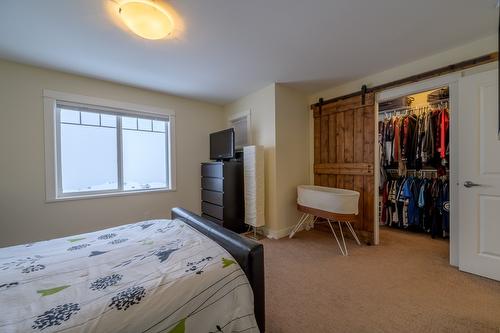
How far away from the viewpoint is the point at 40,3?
149 cm

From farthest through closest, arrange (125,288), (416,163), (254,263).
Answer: (416,163), (254,263), (125,288)

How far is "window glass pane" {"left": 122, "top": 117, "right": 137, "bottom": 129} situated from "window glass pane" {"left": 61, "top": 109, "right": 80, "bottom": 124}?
0.54 meters

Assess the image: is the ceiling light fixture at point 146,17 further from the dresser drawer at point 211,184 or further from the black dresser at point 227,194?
the dresser drawer at point 211,184

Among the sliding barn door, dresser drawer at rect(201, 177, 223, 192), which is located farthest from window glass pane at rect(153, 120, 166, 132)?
the sliding barn door

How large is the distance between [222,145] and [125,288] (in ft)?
8.80

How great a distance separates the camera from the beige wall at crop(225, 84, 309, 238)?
10.0 ft

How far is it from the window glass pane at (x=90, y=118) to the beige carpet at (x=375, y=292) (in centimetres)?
298

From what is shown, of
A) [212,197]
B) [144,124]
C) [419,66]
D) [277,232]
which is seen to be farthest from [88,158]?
[419,66]

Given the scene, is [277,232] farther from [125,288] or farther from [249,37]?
[249,37]

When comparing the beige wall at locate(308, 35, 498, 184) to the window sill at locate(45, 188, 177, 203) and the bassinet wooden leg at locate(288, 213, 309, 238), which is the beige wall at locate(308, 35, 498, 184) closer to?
the bassinet wooden leg at locate(288, 213, 309, 238)

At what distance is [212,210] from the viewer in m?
3.39

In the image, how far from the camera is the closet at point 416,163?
110 inches

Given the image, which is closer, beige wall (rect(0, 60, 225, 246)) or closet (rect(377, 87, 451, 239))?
beige wall (rect(0, 60, 225, 246))

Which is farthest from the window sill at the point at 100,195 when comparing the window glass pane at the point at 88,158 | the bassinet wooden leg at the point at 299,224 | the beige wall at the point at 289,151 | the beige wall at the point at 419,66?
the beige wall at the point at 419,66
